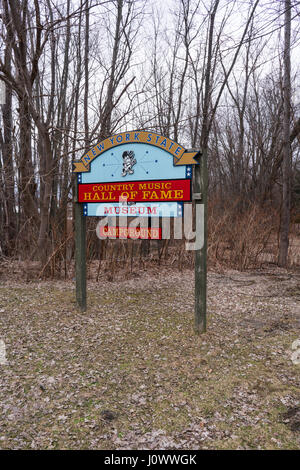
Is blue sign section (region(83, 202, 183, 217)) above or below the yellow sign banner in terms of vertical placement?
below

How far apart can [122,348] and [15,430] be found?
62.2 inches

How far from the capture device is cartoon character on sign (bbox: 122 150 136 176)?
4.39m

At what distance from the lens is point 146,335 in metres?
4.23

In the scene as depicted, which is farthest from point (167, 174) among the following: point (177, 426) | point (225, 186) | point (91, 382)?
point (225, 186)

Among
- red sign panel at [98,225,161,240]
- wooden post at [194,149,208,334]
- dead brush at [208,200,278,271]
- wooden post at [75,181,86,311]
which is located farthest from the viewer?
dead brush at [208,200,278,271]

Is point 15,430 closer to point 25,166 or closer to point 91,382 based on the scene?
point 91,382

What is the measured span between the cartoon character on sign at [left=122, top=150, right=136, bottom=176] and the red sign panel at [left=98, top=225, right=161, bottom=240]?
72 cm

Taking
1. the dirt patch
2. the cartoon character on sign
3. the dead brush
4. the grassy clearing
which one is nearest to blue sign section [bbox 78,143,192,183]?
the cartoon character on sign

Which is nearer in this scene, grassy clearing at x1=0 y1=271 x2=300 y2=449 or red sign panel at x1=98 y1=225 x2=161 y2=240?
grassy clearing at x1=0 y1=271 x2=300 y2=449

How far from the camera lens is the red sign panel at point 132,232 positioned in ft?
14.1

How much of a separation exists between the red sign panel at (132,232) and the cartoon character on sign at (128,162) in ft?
2.36

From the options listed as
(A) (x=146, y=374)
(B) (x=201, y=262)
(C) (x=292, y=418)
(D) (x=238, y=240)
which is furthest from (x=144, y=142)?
(D) (x=238, y=240)

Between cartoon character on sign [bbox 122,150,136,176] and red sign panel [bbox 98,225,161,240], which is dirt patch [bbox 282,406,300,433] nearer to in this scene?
red sign panel [bbox 98,225,161,240]

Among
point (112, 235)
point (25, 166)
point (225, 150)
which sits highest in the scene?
point (225, 150)
